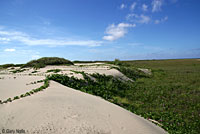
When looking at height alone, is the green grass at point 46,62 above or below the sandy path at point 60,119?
above

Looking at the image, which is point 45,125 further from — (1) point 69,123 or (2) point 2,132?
(2) point 2,132

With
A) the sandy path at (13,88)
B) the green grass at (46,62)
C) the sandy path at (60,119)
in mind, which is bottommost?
the sandy path at (60,119)

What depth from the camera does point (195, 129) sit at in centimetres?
552

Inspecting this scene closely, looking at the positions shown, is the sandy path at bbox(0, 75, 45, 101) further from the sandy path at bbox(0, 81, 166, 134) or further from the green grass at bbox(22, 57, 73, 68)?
the green grass at bbox(22, 57, 73, 68)

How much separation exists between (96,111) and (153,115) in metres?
3.34

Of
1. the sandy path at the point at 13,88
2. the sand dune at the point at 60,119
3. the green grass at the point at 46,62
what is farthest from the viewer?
the green grass at the point at 46,62

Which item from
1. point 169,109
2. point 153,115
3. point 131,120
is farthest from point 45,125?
point 169,109

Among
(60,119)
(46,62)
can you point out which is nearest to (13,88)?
(60,119)

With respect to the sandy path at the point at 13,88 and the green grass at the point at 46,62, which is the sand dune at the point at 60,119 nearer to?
the sandy path at the point at 13,88

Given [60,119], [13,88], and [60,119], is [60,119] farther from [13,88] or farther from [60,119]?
[13,88]

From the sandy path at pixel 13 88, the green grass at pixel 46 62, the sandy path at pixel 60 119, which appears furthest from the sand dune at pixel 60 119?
the green grass at pixel 46 62

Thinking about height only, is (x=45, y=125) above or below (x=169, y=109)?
above

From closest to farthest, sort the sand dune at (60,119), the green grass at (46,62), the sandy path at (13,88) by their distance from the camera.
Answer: the sand dune at (60,119) < the sandy path at (13,88) < the green grass at (46,62)

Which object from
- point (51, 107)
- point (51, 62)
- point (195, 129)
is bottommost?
point (195, 129)
